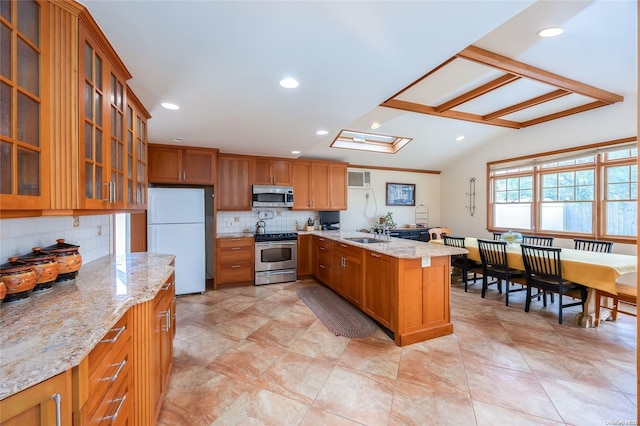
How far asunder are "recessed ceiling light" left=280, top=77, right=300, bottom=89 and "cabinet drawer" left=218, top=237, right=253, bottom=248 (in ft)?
9.75

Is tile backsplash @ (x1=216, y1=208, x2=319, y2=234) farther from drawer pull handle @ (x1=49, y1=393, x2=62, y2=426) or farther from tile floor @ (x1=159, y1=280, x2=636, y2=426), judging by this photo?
drawer pull handle @ (x1=49, y1=393, x2=62, y2=426)

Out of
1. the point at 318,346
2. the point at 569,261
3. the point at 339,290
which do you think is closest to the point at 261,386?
the point at 318,346

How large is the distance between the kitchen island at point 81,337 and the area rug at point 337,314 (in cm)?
183

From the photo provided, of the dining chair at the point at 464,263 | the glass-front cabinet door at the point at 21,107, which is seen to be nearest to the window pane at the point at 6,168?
→ the glass-front cabinet door at the point at 21,107

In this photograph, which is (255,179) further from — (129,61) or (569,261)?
(569,261)

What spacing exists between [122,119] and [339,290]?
10.4 ft

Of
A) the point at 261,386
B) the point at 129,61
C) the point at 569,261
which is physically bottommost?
the point at 261,386

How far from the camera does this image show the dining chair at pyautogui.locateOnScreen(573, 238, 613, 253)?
3.59 meters

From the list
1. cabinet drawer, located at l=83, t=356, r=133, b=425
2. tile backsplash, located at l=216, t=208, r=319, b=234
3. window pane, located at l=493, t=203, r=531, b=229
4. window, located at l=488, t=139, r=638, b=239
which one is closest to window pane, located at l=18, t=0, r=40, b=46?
cabinet drawer, located at l=83, t=356, r=133, b=425

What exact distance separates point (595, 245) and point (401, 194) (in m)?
3.49

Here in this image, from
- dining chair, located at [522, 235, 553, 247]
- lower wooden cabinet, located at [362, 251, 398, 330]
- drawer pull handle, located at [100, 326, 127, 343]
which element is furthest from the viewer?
dining chair, located at [522, 235, 553, 247]

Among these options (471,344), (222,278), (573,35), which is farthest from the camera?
(222,278)

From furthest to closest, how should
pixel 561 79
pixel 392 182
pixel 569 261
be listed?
1. pixel 392 182
2. pixel 561 79
3. pixel 569 261

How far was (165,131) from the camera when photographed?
3295 mm
